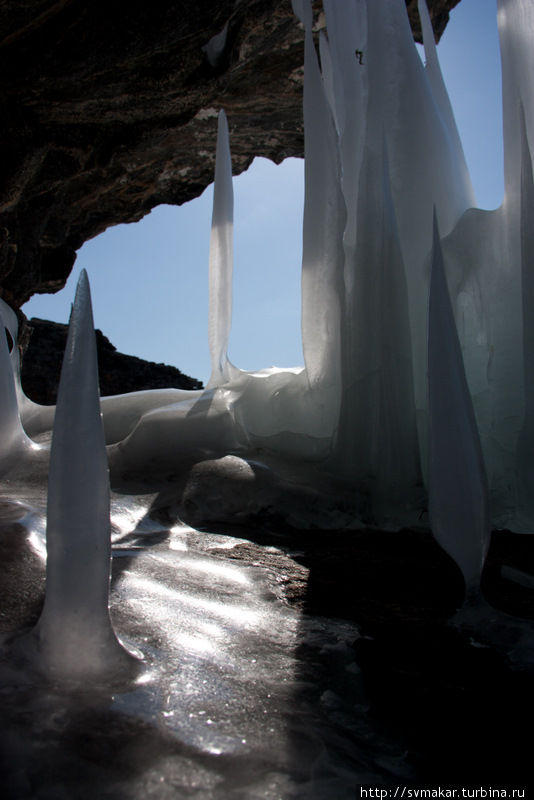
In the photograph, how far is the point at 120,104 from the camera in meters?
4.43

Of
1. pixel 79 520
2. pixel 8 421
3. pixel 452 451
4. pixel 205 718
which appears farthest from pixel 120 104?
pixel 205 718

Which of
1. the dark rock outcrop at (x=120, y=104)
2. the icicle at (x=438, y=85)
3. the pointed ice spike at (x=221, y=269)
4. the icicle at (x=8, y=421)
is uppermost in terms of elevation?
the dark rock outcrop at (x=120, y=104)

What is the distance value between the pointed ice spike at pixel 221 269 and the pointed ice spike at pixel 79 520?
269 centimetres

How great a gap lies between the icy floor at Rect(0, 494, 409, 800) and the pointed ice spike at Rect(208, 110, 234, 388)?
98.3 inches

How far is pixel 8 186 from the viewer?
4469 millimetres

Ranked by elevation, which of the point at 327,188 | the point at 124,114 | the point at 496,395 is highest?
the point at 124,114

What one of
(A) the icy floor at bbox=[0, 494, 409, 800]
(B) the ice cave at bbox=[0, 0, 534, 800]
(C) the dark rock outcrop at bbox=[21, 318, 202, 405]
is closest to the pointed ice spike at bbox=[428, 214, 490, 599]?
(B) the ice cave at bbox=[0, 0, 534, 800]

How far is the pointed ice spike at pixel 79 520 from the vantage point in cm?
85

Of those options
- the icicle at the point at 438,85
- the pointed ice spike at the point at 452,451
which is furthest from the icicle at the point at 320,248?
the pointed ice spike at the point at 452,451

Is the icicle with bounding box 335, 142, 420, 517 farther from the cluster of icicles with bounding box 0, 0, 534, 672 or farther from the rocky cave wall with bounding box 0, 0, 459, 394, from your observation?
the rocky cave wall with bounding box 0, 0, 459, 394

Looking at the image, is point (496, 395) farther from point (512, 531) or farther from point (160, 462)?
point (160, 462)

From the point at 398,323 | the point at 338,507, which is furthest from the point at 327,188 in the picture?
the point at 338,507

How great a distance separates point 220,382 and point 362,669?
8.95 ft

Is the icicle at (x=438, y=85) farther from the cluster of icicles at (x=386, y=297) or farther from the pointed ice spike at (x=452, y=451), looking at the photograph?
the pointed ice spike at (x=452, y=451)
